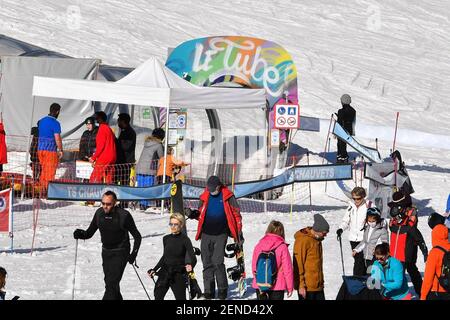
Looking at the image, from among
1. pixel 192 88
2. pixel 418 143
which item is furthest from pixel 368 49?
pixel 192 88

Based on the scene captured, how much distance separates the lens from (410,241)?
1496 cm

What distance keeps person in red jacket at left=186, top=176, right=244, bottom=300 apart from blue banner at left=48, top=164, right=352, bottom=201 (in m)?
4.83

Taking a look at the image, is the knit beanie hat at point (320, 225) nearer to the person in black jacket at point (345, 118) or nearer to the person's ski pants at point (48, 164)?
the person's ski pants at point (48, 164)

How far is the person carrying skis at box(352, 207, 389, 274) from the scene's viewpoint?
14.8m

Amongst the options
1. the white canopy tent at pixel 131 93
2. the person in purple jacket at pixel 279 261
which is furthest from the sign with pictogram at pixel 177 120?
the person in purple jacket at pixel 279 261

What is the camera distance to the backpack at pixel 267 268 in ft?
42.1

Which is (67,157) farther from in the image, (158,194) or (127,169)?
(158,194)

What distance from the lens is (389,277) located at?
12508 millimetres

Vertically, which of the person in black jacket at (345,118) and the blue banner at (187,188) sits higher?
the person in black jacket at (345,118)

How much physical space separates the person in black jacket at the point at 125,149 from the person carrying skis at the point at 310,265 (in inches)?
349

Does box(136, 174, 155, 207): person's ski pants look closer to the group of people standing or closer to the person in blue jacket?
the group of people standing

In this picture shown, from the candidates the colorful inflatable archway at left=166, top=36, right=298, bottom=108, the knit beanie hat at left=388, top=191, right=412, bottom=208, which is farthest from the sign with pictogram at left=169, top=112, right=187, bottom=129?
the knit beanie hat at left=388, top=191, right=412, bottom=208

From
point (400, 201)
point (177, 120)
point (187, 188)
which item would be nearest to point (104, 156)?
point (187, 188)
